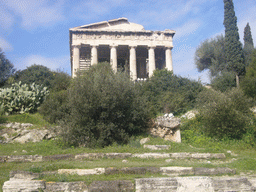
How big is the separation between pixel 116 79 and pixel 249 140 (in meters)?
7.32

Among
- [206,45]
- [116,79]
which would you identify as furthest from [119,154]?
[206,45]

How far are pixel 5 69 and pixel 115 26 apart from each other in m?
14.0

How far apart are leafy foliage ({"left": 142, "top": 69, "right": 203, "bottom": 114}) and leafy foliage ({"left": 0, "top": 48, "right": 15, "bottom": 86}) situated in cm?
1462

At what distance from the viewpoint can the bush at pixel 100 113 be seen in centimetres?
1197

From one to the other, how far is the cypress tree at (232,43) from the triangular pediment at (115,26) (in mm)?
10901

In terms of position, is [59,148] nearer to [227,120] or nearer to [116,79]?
[116,79]

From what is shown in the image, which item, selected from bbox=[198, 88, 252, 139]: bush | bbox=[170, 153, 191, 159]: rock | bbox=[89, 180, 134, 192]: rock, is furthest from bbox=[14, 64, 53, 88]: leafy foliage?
bbox=[89, 180, 134, 192]: rock

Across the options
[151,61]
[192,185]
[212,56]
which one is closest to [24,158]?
[192,185]

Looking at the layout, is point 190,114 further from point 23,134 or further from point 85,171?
point 85,171

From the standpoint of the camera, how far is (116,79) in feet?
43.8

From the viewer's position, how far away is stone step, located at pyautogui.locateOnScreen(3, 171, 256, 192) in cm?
550

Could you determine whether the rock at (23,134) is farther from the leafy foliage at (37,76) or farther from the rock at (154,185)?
the rock at (154,185)

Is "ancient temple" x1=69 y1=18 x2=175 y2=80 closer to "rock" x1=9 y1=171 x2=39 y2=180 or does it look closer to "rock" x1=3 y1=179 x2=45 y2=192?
"rock" x1=9 y1=171 x2=39 y2=180

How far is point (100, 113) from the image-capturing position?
1256 centimetres
